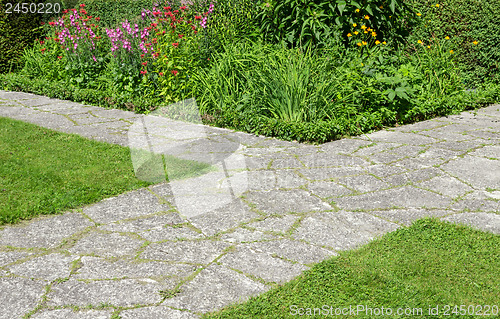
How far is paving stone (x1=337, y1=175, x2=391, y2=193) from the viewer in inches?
157

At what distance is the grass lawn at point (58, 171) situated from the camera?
3.67 metres

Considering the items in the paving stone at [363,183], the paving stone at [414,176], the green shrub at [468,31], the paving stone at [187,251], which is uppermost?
the green shrub at [468,31]

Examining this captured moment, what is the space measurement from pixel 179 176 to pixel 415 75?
11.6 feet

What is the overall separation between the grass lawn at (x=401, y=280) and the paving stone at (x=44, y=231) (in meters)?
1.40

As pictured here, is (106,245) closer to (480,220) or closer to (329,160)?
(329,160)

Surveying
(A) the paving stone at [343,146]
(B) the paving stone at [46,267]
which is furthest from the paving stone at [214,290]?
(A) the paving stone at [343,146]

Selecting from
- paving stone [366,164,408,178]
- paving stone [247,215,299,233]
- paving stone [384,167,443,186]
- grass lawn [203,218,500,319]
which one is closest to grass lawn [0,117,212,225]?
paving stone [247,215,299,233]

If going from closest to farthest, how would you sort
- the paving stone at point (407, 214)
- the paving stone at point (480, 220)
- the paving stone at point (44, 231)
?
the paving stone at point (44, 231)
the paving stone at point (480, 220)
the paving stone at point (407, 214)

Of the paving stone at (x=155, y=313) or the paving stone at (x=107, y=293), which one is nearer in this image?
the paving stone at (x=155, y=313)

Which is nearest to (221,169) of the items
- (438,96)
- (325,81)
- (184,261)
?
(184,261)

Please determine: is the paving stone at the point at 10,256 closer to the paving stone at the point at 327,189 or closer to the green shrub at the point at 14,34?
the paving stone at the point at 327,189

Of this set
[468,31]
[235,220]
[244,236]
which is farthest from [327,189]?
[468,31]

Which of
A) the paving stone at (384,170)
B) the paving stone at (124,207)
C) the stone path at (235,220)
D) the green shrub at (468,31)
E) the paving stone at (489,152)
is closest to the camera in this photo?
the stone path at (235,220)

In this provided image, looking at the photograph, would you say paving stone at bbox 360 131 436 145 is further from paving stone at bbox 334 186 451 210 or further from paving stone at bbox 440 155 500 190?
paving stone at bbox 334 186 451 210
